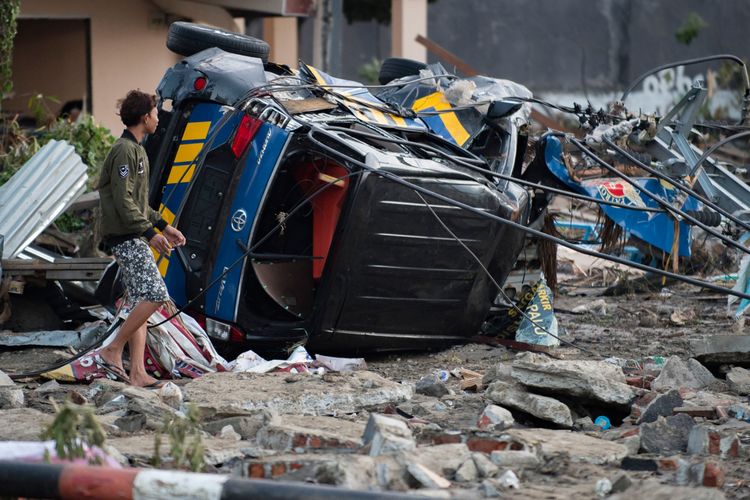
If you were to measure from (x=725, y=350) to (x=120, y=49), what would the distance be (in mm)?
10808

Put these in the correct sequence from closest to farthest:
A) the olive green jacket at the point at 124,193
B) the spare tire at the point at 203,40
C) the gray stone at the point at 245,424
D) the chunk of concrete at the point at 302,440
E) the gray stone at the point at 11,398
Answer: the chunk of concrete at the point at 302,440, the gray stone at the point at 245,424, the gray stone at the point at 11,398, the olive green jacket at the point at 124,193, the spare tire at the point at 203,40

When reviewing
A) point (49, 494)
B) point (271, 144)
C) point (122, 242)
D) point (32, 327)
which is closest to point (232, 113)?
point (271, 144)

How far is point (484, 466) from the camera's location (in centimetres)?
481

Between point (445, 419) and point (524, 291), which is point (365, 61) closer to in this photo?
point (524, 291)

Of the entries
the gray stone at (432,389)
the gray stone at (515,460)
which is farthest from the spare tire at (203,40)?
the gray stone at (515,460)

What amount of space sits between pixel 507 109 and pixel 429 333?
6.37 ft

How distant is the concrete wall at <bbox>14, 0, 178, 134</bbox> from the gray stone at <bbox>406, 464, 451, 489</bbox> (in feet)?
39.5

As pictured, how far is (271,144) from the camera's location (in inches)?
297

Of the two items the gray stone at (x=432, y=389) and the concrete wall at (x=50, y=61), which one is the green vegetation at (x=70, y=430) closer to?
the gray stone at (x=432, y=389)

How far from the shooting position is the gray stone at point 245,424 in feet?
18.2

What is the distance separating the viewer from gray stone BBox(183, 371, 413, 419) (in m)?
6.14

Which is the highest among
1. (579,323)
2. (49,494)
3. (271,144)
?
(271,144)

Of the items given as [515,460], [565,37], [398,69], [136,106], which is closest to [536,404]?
[515,460]

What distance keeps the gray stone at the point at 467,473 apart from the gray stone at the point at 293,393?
4.89 feet
